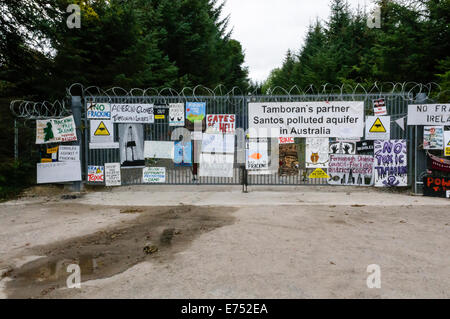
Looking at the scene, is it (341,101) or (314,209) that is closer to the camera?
(314,209)

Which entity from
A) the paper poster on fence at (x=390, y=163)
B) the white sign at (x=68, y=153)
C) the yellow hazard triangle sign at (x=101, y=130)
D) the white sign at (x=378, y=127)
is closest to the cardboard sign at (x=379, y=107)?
the white sign at (x=378, y=127)

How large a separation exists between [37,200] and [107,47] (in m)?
7.79

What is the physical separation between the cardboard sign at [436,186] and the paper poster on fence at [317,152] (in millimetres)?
2489

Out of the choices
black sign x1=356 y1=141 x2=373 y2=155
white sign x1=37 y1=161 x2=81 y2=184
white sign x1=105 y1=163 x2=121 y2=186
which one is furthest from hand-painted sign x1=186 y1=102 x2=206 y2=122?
black sign x1=356 y1=141 x2=373 y2=155

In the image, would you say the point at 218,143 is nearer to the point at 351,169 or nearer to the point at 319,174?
the point at 319,174

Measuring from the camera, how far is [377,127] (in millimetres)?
9547

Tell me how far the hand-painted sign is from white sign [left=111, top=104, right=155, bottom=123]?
1.02 metres

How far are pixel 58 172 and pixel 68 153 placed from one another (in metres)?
0.59

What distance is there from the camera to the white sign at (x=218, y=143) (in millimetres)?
9961

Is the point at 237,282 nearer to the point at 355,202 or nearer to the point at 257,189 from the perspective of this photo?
the point at 355,202

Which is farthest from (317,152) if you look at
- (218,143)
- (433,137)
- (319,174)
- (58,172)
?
(58,172)

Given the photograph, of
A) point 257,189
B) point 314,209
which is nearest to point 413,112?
point 314,209

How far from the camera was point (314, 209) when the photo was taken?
7922 mm

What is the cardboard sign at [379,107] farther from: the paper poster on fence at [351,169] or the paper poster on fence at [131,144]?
the paper poster on fence at [131,144]
